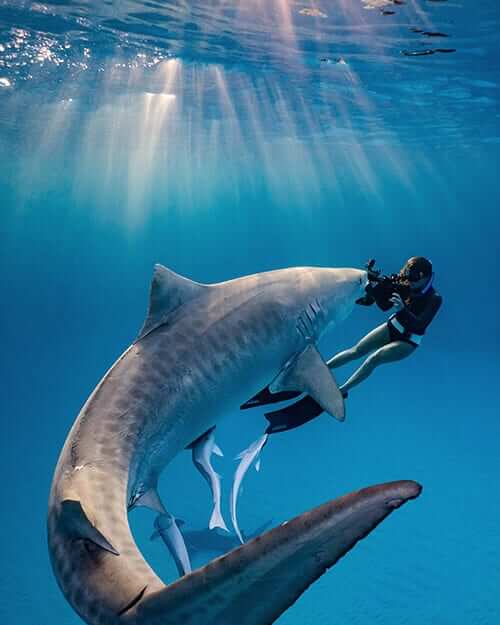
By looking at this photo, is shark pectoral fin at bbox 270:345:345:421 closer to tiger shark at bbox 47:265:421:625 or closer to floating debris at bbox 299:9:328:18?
tiger shark at bbox 47:265:421:625

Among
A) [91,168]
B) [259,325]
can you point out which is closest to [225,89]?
[259,325]

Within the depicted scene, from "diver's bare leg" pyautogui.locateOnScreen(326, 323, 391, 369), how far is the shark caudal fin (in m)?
6.66

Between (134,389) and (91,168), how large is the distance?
70720 millimetres

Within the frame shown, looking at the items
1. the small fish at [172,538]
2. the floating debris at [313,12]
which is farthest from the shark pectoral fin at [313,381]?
the floating debris at [313,12]

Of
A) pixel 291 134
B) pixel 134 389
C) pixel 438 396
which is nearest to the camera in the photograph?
pixel 134 389

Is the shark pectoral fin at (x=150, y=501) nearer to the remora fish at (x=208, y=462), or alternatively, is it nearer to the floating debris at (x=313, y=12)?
the remora fish at (x=208, y=462)

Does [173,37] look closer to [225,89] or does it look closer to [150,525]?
[225,89]

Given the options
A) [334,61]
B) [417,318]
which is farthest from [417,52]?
[417,318]

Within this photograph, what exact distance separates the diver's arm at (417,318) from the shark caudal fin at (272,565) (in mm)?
6184

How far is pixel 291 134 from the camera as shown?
45.0m

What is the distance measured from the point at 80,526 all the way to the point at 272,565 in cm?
113

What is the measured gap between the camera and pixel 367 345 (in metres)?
9.24

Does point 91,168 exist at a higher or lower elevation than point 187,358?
lower

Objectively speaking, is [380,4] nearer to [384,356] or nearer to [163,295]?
[384,356]
